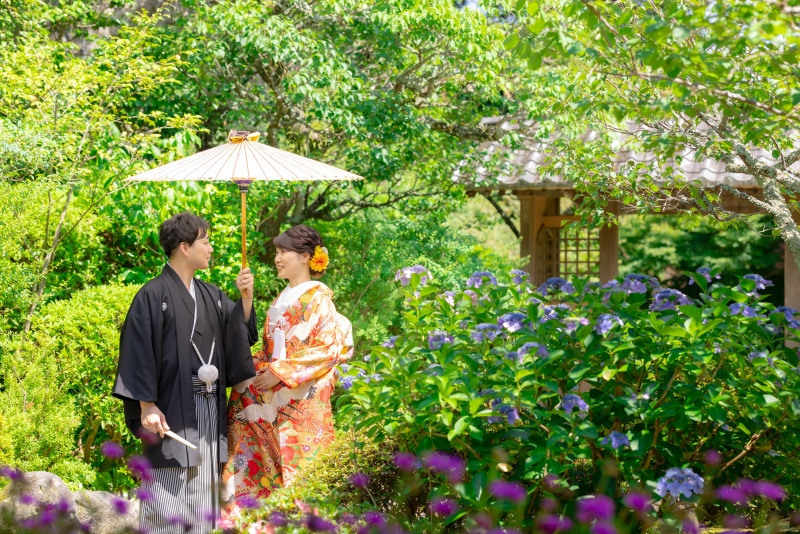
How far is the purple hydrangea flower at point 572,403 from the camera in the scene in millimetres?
2506

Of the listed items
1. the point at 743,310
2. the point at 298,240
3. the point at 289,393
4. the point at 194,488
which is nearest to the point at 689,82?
the point at 743,310

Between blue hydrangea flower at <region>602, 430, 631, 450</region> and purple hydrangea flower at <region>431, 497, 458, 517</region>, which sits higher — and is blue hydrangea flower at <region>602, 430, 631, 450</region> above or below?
above

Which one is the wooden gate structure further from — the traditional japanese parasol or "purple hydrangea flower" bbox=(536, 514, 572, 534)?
"purple hydrangea flower" bbox=(536, 514, 572, 534)

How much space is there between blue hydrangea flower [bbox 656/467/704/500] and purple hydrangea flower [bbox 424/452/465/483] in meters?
0.67

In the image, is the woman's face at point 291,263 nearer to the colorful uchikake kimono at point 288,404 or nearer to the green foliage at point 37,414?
the colorful uchikake kimono at point 288,404

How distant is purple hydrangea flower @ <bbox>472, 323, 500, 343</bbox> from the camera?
2.82 meters

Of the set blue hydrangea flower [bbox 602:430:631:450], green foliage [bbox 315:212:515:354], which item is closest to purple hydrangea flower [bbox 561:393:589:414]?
blue hydrangea flower [bbox 602:430:631:450]

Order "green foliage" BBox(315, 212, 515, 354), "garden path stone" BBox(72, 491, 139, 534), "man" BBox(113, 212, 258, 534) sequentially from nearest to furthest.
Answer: "man" BBox(113, 212, 258, 534) → "garden path stone" BBox(72, 491, 139, 534) → "green foliage" BBox(315, 212, 515, 354)

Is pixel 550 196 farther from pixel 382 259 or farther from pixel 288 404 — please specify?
pixel 288 404

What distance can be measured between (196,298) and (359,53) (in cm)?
418

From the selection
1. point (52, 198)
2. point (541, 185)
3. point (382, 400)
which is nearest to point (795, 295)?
point (541, 185)

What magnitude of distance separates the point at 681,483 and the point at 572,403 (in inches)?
16.4

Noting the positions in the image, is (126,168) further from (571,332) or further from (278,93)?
(571,332)

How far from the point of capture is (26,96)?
186 inches
